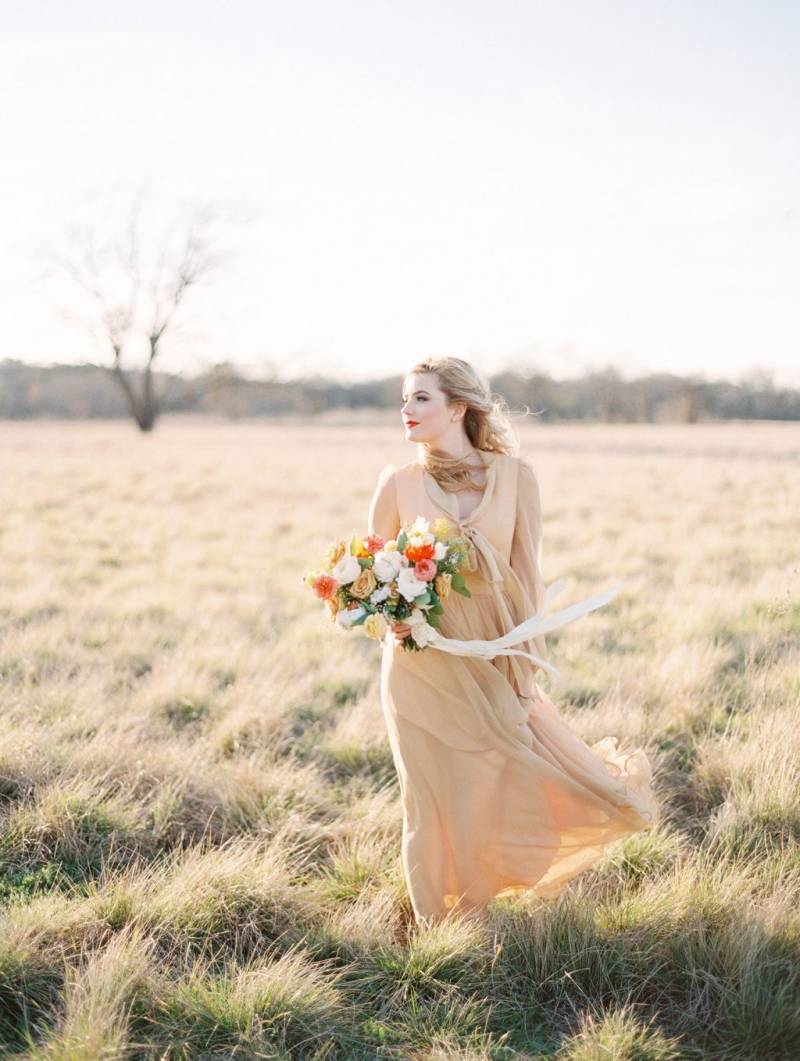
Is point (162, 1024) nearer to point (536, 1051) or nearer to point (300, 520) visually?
point (536, 1051)

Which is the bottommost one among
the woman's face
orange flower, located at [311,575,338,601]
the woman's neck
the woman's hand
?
the woman's hand

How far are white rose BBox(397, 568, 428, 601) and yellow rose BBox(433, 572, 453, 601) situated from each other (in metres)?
0.07

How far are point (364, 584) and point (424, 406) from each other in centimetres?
86

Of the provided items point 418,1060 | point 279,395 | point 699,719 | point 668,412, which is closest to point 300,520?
point 699,719

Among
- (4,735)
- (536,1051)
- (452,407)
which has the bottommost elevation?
(536,1051)

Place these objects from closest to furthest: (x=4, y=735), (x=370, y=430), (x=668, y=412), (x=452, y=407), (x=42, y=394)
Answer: (x=452, y=407)
(x=4, y=735)
(x=370, y=430)
(x=668, y=412)
(x=42, y=394)

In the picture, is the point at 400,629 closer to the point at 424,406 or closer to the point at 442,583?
the point at 442,583

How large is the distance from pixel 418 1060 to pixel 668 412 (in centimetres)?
5138

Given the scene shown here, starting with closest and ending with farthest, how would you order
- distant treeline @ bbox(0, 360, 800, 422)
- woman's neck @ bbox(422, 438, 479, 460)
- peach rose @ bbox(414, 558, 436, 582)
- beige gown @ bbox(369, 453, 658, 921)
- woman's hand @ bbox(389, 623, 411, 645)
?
peach rose @ bbox(414, 558, 436, 582), woman's hand @ bbox(389, 623, 411, 645), beige gown @ bbox(369, 453, 658, 921), woman's neck @ bbox(422, 438, 479, 460), distant treeline @ bbox(0, 360, 800, 422)

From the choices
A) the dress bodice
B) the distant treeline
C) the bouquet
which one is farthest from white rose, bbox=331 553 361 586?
the distant treeline

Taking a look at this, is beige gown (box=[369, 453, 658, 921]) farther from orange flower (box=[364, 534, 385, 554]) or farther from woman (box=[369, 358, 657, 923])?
orange flower (box=[364, 534, 385, 554])

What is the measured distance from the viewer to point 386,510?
3771mm

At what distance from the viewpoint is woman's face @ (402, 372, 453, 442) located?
3688 millimetres

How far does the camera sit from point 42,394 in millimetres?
57219
